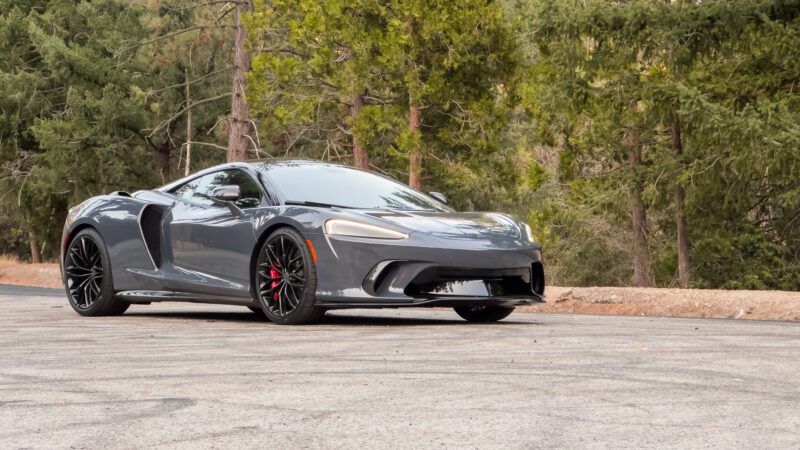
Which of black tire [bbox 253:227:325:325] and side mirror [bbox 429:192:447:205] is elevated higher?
side mirror [bbox 429:192:447:205]

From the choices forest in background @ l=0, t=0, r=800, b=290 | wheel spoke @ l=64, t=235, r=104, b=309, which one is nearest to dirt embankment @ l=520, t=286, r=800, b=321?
wheel spoke @ l=64, t=235, r=104, b=309

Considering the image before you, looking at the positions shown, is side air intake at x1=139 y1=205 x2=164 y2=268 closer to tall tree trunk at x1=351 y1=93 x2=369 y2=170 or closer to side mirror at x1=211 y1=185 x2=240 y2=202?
side mirror at x1=211 y1=185 x2=240 y2=202

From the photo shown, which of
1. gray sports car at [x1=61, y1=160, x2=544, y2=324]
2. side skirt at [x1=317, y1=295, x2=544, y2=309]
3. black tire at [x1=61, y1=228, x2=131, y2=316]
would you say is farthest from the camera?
black tire at [x1=61, y1=228, x2=131, y2=316]

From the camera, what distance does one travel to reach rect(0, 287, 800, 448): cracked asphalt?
4.91 meters

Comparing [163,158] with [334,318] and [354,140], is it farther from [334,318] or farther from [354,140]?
[334,318]

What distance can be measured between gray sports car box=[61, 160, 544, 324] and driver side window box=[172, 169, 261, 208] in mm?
13

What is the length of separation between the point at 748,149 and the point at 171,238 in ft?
44.2

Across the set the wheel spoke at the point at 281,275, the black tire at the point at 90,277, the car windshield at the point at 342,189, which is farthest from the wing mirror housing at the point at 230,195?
the black tire at the point at 90,277

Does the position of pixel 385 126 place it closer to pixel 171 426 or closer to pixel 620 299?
pixel 620 299

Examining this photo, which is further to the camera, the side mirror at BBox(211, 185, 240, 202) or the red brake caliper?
the side mirror at BBox(211, 185, 240, 202)

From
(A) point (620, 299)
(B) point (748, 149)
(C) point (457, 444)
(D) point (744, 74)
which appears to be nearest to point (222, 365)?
(C) point (457, 444)

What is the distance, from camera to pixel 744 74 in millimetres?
26312

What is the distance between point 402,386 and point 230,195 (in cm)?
455

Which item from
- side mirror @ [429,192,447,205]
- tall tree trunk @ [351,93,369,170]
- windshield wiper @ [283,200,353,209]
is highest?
tall tree trunk @ [351,93,369,170]
